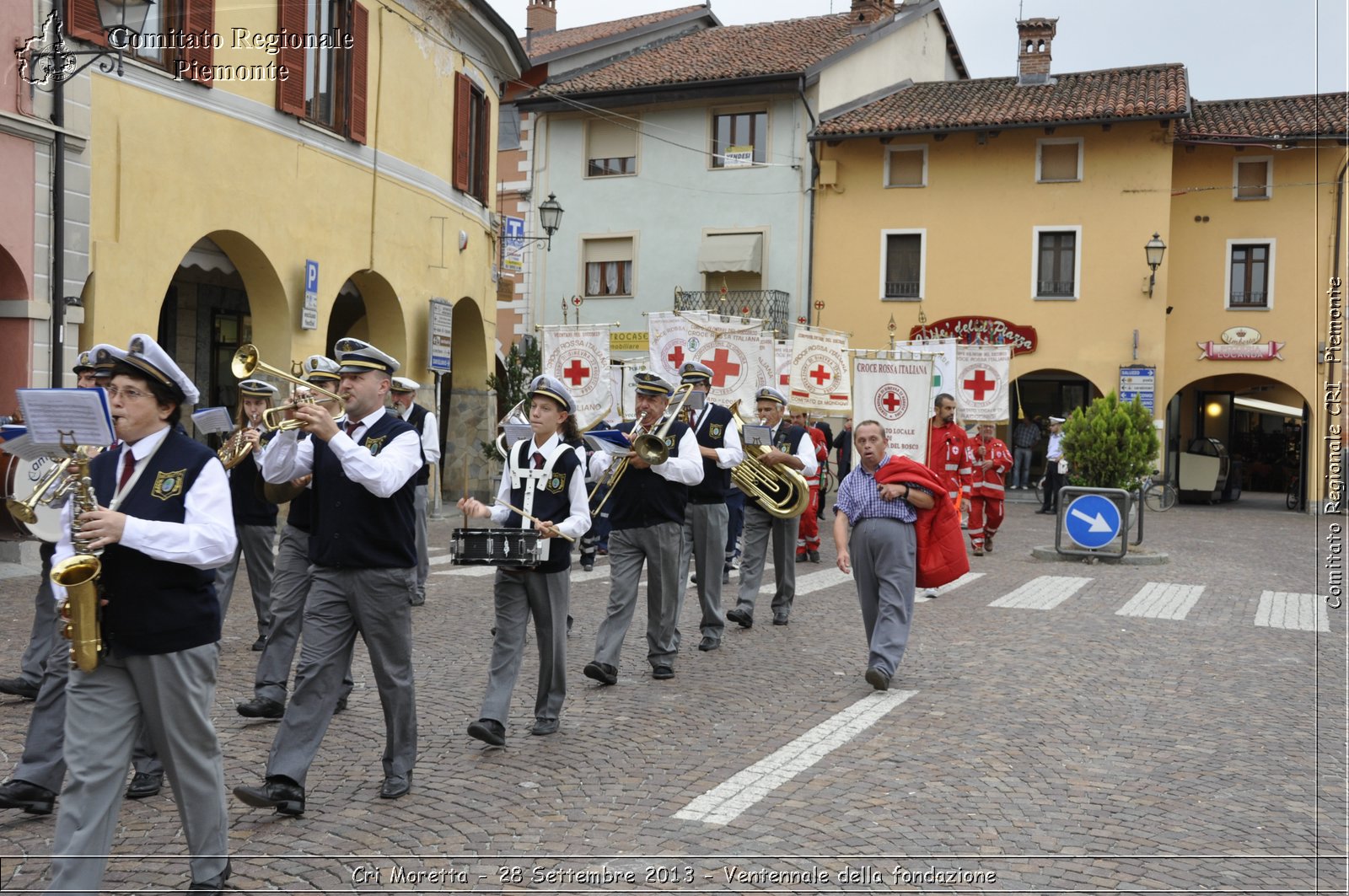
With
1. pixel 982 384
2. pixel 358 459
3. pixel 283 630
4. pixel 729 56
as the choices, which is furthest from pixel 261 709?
pixel 729 56

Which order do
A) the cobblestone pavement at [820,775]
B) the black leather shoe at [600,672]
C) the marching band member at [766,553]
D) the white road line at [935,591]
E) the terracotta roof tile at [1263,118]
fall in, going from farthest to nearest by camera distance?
the terracotta roof tile at [1263,118]
the white road line at [935,591]
the marching band member at [766,553]
the black leather shoe at [600,672]
the cobblestone pavement at [820,775]

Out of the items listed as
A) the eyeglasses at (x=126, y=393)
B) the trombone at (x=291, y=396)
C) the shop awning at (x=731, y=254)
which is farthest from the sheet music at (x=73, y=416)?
the shop awning at (x=731, y=254)

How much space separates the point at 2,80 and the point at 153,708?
1043 centimetres

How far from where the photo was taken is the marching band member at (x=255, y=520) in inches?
328

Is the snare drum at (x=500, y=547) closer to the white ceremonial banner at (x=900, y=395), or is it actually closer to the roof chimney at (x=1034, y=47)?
the white ceremonial banner at (x=900, y=395)

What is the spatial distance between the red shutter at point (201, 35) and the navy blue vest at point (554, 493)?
31.7 ft

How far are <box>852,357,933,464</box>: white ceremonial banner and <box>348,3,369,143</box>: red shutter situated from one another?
308 inches

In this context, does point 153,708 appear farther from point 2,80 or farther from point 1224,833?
point 2,80

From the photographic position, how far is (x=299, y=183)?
1648 cm

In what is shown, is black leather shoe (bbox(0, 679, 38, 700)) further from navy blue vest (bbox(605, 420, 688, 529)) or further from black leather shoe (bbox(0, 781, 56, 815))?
navy blue vest (bbox(605, 420, 688, 529))

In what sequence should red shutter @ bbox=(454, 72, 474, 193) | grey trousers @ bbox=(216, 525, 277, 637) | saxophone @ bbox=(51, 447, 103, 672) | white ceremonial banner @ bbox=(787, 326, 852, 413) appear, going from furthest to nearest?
1. white ceremonial banner @ bbox=(787, 326, 852, 413)
2. red shutter @ bbox=(454, 72, 474, 193)
3. grey trousers @ bbox=(216, 525, 277, 637)
4. saxophone @ bbox=(51, 447, 103, 672)

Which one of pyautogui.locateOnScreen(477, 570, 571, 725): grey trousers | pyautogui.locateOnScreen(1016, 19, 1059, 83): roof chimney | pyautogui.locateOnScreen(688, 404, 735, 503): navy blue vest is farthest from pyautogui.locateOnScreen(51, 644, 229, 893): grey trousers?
pyautogui.locateOnScreen(1016, 19, 1059, 83): roof chimney

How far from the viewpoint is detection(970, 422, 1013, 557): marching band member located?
1703 centimetres

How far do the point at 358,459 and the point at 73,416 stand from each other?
1354 millimetres
